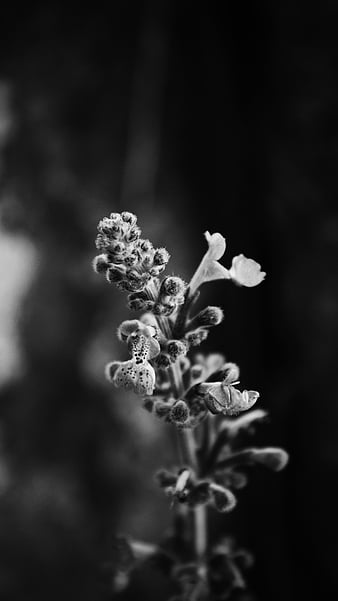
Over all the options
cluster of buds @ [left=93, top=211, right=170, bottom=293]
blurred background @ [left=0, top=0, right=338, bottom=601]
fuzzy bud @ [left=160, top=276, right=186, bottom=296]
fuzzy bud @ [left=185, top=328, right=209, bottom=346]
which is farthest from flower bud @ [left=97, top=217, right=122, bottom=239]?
blurred background @ [left=0, top=0, right=338, bottom=601]

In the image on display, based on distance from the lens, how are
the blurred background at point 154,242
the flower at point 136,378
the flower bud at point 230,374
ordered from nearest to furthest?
the flower at point 136,378
the flower bud at point 230,374
the blurred background at point 154,242

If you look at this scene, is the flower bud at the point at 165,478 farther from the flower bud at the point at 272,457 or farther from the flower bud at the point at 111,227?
the flower bud at the point at 111,227

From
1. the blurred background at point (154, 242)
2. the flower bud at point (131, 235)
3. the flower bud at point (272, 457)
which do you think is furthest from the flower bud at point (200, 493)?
the blurred background at point (154, 242)

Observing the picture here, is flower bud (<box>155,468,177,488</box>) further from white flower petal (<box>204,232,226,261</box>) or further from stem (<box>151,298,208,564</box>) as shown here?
white flower petal (<box>204,232,226,261</box>)

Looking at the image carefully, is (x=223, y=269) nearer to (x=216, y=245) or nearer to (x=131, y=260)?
(x=216, y=245)

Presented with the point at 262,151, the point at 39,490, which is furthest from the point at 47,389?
the point at 262,151

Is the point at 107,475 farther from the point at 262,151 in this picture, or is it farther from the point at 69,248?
the point at 262,151

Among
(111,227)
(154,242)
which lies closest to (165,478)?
(111,227)
